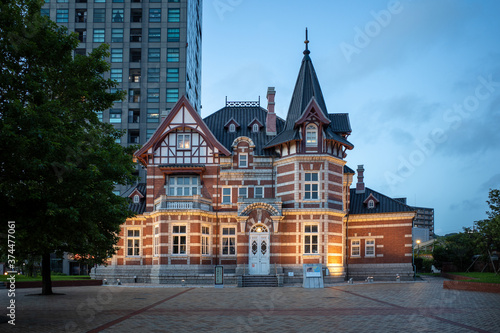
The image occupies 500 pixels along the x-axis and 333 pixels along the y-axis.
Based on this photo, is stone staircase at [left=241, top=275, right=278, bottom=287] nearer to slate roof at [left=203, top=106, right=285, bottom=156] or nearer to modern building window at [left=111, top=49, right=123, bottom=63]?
slate roof at [left=203, top=106, right=285, bottom=156]

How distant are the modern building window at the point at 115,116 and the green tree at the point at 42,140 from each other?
2240 inches

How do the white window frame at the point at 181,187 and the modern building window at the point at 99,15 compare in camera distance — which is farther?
the modern building window at the point at 99,15

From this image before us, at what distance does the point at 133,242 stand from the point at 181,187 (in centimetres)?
711

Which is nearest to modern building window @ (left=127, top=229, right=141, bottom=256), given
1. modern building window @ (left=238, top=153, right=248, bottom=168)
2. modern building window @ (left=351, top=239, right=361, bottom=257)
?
modern building window @ (left=238, top=153, right=248, bottom=168)

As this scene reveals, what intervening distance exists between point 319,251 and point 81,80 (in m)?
25.0

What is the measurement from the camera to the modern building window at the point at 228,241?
41.8 metres

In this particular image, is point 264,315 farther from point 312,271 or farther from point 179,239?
point 179,239

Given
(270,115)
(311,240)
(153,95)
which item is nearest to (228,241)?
(311,240)

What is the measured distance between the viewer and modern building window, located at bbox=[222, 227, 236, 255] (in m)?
41.8

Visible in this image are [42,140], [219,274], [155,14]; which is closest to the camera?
[42,140]

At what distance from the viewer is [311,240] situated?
129ft

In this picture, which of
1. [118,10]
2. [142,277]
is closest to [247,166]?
[142,277]

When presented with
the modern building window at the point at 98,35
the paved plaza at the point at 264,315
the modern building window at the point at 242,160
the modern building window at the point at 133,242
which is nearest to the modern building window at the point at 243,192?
the modern building window at the point at 242,160

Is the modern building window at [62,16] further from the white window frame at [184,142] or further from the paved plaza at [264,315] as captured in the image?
the paved plaza at [264,315]
